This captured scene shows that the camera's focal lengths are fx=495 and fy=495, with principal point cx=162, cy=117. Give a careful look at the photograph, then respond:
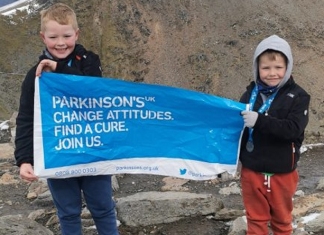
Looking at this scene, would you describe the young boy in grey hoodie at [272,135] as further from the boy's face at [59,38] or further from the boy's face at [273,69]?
the boy's face at [59,38]

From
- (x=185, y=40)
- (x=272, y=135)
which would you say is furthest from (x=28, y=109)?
(x=185, y=40)

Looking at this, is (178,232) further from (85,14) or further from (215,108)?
(85,14)

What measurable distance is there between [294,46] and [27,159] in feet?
85.0

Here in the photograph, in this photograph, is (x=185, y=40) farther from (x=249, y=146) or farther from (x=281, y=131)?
(x=281, y=131)

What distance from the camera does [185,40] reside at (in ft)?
101

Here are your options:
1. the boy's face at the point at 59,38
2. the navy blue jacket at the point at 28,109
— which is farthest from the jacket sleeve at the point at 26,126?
the boy's face at the point at 59,38

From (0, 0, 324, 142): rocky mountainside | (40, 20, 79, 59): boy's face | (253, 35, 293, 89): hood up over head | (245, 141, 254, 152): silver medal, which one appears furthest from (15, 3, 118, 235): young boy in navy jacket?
(0, 0, 324, 142): rocky mountainside

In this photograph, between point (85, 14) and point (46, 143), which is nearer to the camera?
point (46, 143)

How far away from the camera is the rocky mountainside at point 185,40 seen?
1092 inches

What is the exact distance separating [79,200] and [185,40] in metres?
27.3

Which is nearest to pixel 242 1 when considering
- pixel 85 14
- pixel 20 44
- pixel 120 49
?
pixel 120 49

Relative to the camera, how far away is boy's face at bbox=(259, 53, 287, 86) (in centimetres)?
374

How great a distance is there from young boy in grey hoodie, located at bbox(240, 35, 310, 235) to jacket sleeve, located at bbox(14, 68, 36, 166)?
5.41 feet

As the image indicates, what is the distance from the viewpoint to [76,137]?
12.9 feet
